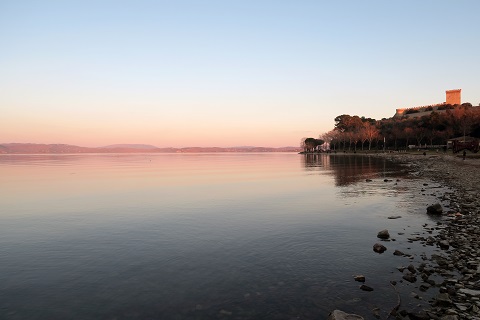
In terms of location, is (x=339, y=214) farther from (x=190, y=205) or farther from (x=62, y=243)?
(x=62, y=243)

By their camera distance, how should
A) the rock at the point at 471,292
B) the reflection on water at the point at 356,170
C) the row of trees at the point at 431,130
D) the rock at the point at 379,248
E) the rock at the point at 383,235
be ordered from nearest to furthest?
the rock at the point at 471,292 < the rock at the point at 379,248 < the rock at the point at 383,235 < the reflection on water at the point at 356,170 < the row of trees at the point at 431,130

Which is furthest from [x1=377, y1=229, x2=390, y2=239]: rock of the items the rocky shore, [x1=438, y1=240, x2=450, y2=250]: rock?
[x1=438, y1=240, x2=450, y2=250]: rock

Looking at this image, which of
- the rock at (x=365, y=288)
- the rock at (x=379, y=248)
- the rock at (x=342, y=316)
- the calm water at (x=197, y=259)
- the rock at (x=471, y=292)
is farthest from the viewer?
the rock at (x=379, y=248)

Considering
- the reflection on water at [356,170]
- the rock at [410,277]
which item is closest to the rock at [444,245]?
the rock at [410,277]

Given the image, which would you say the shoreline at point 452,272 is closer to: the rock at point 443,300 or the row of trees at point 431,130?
the rock at point 443,300

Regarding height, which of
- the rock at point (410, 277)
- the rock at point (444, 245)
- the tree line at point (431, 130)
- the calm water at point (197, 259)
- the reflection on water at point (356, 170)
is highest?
the tree line at point (431, 130)

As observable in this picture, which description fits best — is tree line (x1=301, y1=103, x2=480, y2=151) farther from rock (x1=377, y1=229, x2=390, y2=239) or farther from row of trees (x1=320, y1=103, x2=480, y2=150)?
rock (x1=377, y1=229, x2=390, y2=239)

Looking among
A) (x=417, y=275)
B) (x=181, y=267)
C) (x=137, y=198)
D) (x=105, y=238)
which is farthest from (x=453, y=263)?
(x=137, y=198)

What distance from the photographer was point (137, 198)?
36031mm

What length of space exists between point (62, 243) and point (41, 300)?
7.87 m

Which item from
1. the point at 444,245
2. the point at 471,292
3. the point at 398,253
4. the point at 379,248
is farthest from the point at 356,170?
the point at 471,292

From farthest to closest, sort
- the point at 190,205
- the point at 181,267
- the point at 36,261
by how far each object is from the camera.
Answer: the point at 190,205, the point at 36,261, the point at 181,267

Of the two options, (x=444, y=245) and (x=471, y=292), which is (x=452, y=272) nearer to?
(x=471, y=292)

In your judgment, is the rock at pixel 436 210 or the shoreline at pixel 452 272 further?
the rock at pixel 436 210
